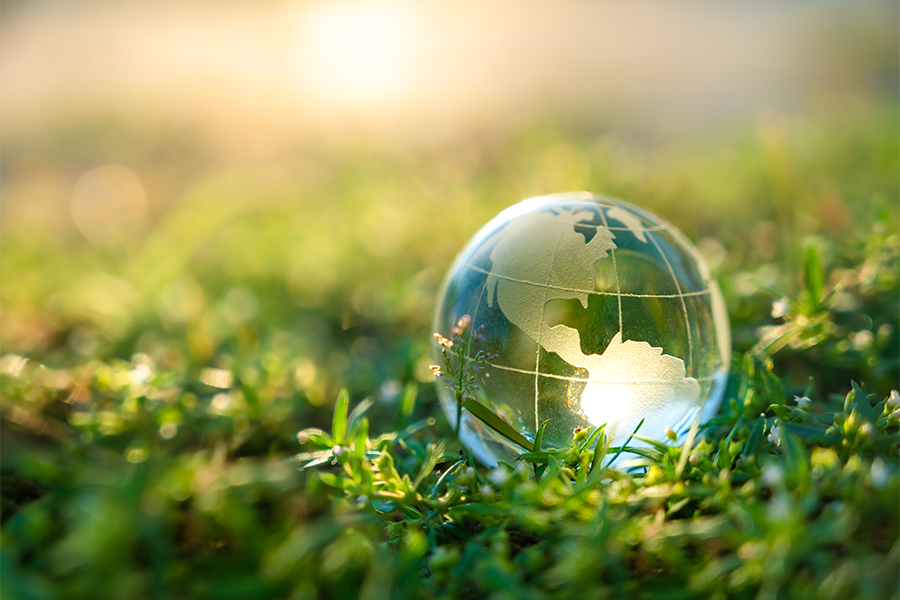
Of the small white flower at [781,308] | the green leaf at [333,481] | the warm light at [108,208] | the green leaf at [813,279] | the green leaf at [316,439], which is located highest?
the warm light at [108,208]

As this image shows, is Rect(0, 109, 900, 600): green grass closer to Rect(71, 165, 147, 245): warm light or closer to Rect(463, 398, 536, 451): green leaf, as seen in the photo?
Rect(463, 398, 536, 451): green leaf

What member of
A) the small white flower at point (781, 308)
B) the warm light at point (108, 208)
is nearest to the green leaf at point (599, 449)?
the small white flower at point (781, 308)

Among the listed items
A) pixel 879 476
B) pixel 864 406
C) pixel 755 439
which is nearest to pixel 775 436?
pixel 755 439

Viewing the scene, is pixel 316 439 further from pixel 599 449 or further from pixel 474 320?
pixel 599 449

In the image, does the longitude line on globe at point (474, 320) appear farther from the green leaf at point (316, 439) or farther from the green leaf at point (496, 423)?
the green leaf at point (316, 439)

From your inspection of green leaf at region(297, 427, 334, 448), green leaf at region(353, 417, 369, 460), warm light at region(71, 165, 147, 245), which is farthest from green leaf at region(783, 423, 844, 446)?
warm light at region(71, 165, 147, 245)

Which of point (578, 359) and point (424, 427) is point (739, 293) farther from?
point (424, 427)
